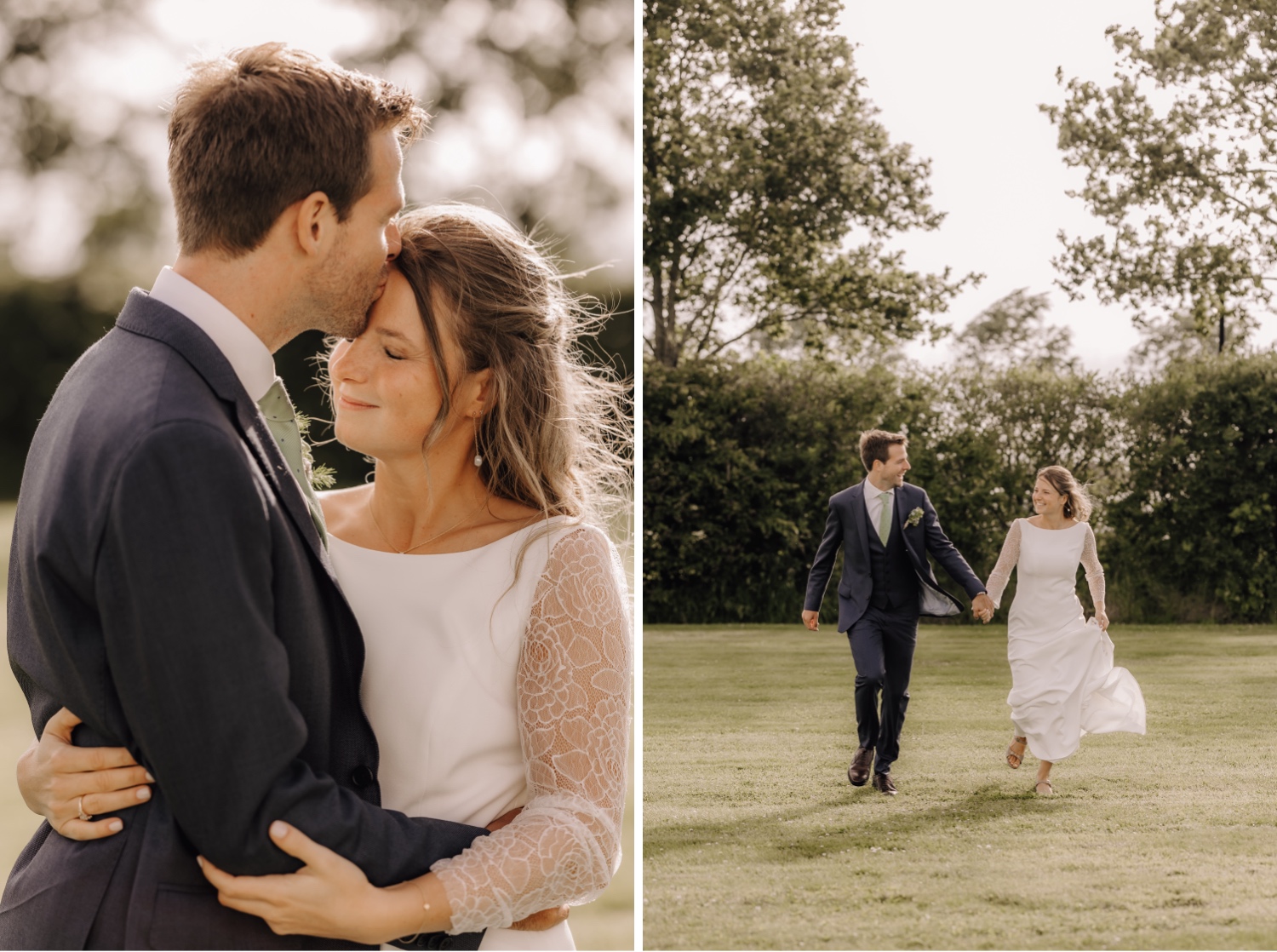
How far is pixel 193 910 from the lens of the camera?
5.09 feet

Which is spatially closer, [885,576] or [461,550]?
[461,550]

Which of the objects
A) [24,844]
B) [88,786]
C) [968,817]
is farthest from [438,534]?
[24,844]

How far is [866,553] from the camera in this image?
5.36m

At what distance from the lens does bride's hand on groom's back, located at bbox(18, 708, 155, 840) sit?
1.56 meters

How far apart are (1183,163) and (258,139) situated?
234 inches

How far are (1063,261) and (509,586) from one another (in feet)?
18.5

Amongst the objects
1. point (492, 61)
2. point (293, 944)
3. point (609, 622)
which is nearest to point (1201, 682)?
point (609, 622)

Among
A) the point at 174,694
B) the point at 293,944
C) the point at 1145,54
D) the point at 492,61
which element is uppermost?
Answer: the point at 492,61

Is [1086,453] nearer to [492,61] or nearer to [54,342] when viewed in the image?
[492,61]

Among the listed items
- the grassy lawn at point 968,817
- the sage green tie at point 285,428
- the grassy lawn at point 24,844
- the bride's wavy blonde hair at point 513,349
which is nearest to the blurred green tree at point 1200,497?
the grassy lawn at point 968,817

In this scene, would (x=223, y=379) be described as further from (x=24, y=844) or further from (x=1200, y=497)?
(x=1200, y=497)

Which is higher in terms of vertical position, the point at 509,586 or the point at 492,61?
the point at 492,61

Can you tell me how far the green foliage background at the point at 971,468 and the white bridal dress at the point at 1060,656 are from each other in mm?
1475

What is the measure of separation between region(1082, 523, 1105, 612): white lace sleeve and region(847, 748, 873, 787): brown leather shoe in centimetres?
121
